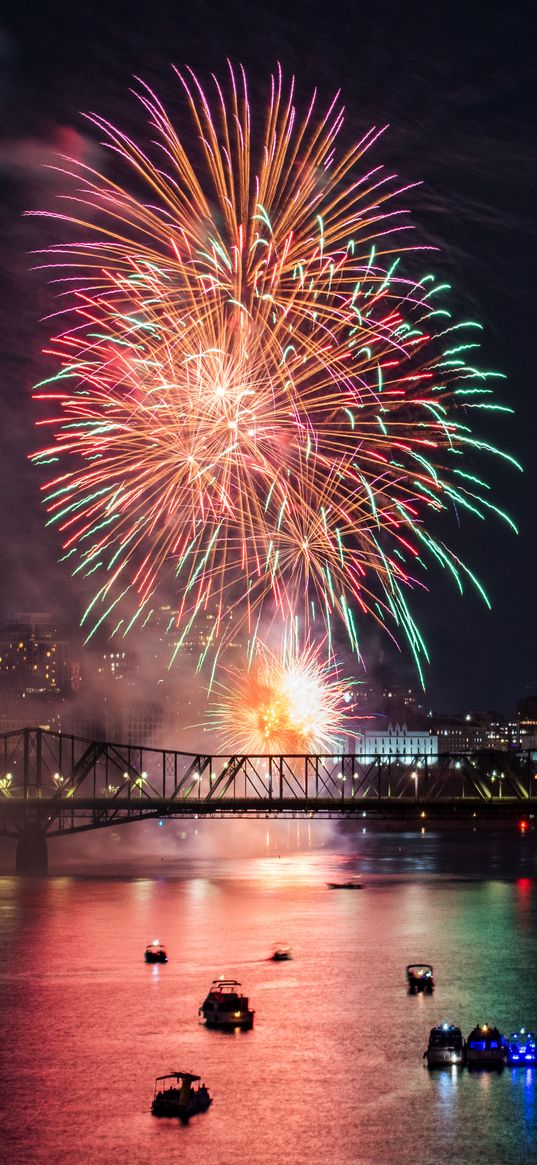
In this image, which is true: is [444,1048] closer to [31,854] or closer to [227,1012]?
[227,1012]

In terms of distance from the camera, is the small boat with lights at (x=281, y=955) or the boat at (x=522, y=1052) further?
the small boat with lights at (x=281, y=955)

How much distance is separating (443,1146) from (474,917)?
53.7 metres

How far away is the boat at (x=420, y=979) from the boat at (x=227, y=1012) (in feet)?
33.4

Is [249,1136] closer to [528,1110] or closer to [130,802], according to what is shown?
[528,1110]

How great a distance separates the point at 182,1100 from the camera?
4697cm

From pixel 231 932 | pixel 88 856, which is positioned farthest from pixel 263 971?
pixel 88 856

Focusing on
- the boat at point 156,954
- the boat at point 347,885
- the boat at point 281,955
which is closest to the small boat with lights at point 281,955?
the boat at point 281,955

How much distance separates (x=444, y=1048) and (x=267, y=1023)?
929 cm

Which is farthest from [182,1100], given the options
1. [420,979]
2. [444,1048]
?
[420,979]

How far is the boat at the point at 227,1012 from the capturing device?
60.0 meters

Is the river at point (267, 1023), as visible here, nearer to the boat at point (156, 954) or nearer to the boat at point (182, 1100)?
the boat at point (182, 1100)

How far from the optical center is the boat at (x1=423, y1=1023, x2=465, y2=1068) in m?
53.2

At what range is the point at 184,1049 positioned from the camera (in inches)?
2180

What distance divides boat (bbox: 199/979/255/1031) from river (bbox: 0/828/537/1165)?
0.84 m
